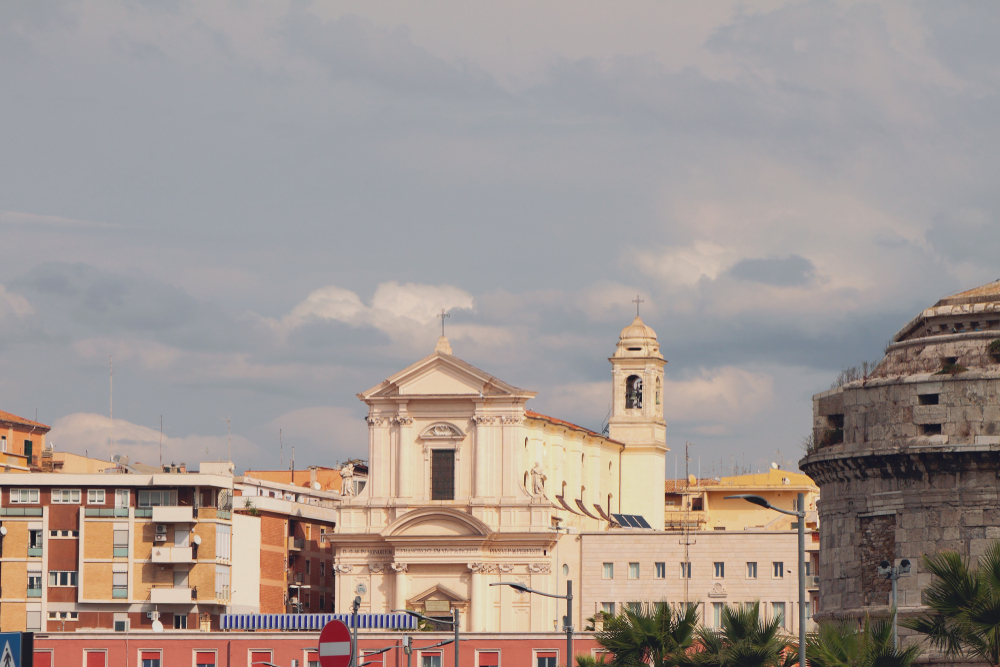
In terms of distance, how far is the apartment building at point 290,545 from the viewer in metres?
93.6

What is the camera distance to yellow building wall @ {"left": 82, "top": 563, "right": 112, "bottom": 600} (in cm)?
8781

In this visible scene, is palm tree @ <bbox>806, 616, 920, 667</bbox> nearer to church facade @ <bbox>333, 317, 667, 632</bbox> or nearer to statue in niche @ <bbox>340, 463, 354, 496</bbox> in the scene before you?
church facade @ <bbox>333, 317, 667, 632</bbox>

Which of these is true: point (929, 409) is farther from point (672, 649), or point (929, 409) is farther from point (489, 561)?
point (489, 561)

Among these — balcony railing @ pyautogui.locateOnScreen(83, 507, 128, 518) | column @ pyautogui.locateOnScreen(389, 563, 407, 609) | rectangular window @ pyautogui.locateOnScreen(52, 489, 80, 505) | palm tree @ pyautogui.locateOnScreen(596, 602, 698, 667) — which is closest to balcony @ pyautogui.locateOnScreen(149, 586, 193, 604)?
balcony railing @ pyautogui.locateOnScreen(83, 507, 128, 518)

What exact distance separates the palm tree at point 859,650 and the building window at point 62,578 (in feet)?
195

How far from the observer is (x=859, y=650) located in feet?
107

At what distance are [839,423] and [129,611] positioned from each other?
4982 centimetres

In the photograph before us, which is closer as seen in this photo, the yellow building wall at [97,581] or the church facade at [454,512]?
the yellow building wall at [97,581]

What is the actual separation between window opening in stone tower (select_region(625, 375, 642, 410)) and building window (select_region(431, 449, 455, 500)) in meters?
16.9

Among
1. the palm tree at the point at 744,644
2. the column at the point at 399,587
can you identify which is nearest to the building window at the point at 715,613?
the column at the point at 399,587

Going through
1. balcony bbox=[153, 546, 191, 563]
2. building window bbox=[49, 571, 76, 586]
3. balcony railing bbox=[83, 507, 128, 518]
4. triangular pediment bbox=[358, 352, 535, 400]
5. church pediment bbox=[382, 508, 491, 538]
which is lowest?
building window bbox=[49, 571, 76, 586]

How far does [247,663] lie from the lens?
77.7 metres

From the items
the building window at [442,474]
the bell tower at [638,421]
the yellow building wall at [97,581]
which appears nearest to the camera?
the yellow building wall at [97,581]

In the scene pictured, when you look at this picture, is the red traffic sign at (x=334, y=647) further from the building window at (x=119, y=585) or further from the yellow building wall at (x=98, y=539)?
the yellow building wall at (x=98, y=539)
